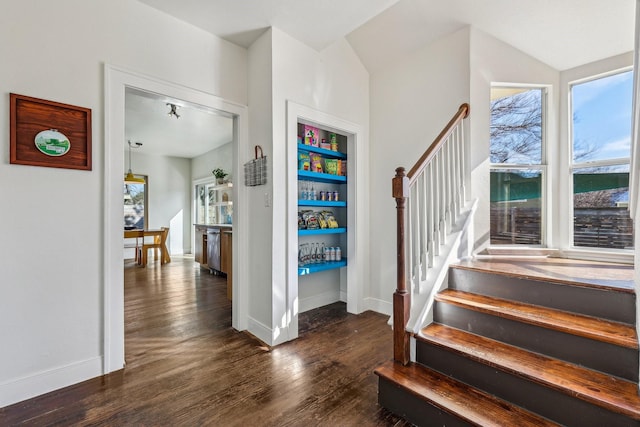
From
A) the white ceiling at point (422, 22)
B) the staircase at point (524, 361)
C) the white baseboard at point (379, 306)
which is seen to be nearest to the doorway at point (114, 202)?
the white ceiling at point (422, 22)

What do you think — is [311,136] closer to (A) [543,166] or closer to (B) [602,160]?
(A) [543,166]

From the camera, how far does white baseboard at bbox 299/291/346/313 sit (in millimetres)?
3309

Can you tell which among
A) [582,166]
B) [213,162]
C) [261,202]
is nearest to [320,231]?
[261,202]

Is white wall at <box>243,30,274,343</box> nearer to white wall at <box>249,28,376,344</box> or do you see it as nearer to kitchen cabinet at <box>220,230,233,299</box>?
white wall at <box>249,28,376,344</box>

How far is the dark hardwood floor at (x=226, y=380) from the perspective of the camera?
161 centimetres

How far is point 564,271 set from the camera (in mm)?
2008

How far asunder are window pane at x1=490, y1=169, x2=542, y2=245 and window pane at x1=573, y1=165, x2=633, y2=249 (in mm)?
345

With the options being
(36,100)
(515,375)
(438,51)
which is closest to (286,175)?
(36,100)

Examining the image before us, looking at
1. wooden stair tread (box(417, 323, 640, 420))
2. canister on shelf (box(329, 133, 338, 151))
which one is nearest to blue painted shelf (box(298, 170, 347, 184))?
canister on shelf (box(329, 133, 338, 151))

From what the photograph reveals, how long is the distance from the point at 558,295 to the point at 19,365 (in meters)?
3.26

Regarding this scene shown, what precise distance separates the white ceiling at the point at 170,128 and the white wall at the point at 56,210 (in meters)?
1.38

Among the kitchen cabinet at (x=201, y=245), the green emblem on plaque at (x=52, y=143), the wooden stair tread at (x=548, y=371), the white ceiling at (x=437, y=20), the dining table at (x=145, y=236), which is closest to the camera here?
the wooden stair tread at (x=548, y=371)

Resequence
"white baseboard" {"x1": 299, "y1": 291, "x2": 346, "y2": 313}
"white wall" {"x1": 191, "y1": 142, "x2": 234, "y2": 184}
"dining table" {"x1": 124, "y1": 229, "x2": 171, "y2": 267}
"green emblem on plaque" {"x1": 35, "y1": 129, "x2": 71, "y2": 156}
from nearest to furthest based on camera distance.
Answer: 1. "green emblem on plaque" {"x1": 35, "y1": 129, "x2": 71, "y2": 156}
2. "white baseboard" {"x1": 299, "y1": 291, "x2": 346, "y2": 313}
3. "dining table" {"x1": 124, "y1": 229, "x2": 171, "y2": 267}
4. "white wall" {"x1": 191, "y1": 142, "x2": 234, "y2": 184}

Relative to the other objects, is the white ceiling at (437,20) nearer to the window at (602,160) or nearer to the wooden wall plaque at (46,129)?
the window at (602,160)
